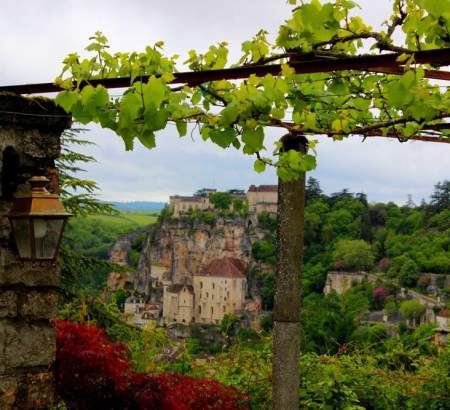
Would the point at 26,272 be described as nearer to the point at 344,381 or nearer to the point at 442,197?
the point at 344,381

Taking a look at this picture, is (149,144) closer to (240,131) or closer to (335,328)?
(240,131)

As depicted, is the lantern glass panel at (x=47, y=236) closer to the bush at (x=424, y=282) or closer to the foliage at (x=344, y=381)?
the foliage at (x=344, y=381)

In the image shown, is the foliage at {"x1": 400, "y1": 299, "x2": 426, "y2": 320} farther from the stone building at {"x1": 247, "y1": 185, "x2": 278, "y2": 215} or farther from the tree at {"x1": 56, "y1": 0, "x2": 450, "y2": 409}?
the tree at {"x1": 56, "y1": 0, "x2": 450, "y2": 409}

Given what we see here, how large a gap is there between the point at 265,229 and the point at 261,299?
11.0 m

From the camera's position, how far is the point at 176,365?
5.91 m

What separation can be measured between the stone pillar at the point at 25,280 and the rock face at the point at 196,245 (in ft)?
234

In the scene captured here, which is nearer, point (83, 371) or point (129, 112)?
point (129, 112)

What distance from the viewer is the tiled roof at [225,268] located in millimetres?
70500

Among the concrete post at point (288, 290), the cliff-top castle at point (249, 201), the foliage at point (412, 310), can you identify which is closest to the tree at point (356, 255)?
the foliage at point (412, 310)

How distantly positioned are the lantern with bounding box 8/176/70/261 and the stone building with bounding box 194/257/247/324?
65.9 m

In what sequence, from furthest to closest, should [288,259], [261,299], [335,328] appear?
[261,299], [335,328], [288,259]

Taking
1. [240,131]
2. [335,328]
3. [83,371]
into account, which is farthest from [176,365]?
[240,131]

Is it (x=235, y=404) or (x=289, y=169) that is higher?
(x=289, y=169)

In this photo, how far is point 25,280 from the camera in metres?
3.64
